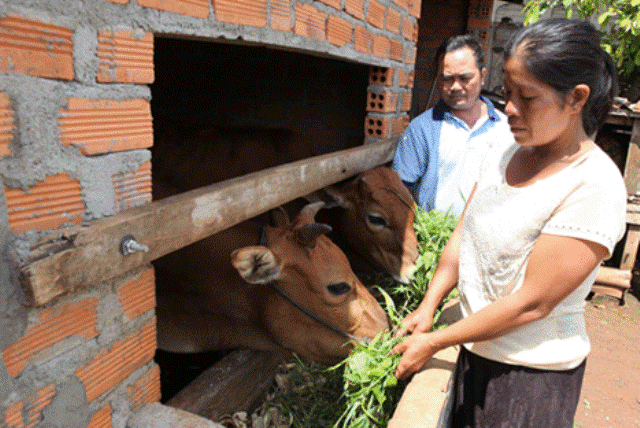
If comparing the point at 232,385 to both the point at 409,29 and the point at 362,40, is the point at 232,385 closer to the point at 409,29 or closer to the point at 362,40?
the point at 362,40

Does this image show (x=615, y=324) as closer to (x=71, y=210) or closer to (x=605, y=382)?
(x=605, y=382)

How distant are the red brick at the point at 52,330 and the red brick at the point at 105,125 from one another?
49 cm

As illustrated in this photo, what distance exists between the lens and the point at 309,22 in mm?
2746

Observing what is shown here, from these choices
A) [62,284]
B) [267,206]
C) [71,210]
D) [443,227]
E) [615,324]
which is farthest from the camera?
[615,324]

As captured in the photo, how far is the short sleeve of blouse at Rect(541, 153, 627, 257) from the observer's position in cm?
147

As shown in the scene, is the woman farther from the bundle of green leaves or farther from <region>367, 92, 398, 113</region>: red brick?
<region>367, 92, 398, 113</region>: red brick

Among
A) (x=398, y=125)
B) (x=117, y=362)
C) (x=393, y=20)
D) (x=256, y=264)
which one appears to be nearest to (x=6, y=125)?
(x=117, y=362)

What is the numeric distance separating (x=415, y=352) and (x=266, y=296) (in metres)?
0.98

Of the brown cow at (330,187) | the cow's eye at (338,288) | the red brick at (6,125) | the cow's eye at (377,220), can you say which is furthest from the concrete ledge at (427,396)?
the red brick at (6,125)

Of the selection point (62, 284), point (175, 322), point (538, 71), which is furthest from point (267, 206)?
point (538, 71)

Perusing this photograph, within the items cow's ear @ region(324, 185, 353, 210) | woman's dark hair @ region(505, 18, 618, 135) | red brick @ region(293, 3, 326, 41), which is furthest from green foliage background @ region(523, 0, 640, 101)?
woman's dark hair @ region(505, 18, 618, 135)

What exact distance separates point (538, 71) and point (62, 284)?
1.57 metres

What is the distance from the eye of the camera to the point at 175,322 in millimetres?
2801

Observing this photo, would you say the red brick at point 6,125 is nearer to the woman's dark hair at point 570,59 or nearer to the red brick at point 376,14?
the woman's dark hair at point 570,59
